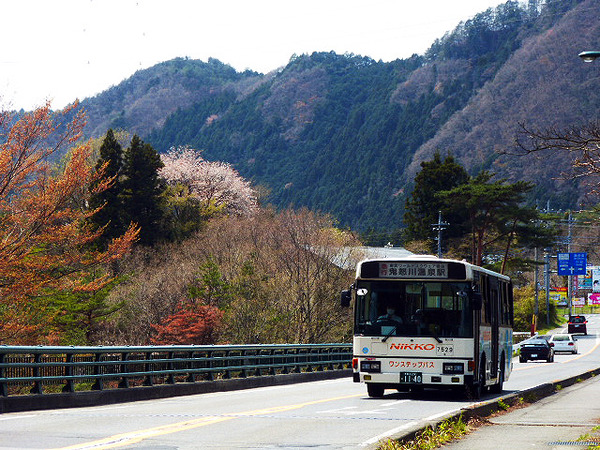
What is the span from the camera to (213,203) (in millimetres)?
82750

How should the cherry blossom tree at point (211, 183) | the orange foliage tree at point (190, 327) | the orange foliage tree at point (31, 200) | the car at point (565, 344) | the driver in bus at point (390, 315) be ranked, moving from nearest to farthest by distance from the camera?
the driver in bus at point (390, 315) < the orange foliage tree at point (31, 200) < the orange foliage tree at point (190, 327) < the car at point (565, 344) < the cherry blossom tree at point (211, 183)

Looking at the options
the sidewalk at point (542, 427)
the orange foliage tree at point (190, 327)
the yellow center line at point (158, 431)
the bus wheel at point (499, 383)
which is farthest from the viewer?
the orange foliage tree at point (190, 327)

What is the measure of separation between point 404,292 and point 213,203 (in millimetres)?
64046

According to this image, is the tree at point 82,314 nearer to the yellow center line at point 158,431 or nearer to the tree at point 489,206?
the yellow center line at point 158,431

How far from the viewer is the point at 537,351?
173 ft

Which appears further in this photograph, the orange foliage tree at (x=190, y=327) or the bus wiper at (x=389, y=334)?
the orange foliage tree at (x=190, y=327)

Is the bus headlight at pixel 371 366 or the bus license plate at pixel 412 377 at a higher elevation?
the bus headlight at pixel 371 366

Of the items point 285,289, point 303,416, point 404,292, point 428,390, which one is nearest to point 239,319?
point 285,289

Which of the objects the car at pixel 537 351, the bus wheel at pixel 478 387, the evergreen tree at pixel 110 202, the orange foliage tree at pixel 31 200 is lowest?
the car at pixel 537 351

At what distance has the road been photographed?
11.0 m

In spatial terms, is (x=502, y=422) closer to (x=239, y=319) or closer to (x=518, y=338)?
(x=239, y=319)

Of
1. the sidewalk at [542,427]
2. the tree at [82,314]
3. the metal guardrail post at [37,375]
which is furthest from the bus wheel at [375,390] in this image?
the tree at [82,314]

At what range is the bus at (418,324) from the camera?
19.1 meters

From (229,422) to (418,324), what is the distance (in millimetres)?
6541
